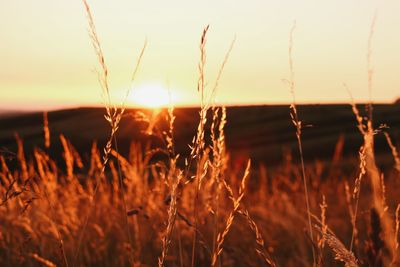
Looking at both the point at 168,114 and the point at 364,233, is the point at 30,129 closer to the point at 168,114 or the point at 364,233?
the point at 364,233

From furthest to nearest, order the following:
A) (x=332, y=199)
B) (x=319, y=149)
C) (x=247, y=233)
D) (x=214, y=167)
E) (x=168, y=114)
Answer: (x=319, y=149) → (x=332, y=199) → (x=247, y=233) → (x=168, y=114) → (x=214, y=167)

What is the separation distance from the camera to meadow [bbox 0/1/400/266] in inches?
69.9

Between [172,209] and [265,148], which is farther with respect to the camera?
[265,148]

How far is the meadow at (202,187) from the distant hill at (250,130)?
4.1 inches

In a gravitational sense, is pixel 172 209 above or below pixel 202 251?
above

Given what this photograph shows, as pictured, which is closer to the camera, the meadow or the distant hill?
the meadow

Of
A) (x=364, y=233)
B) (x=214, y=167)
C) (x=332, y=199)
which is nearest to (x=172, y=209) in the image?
(x=214, y=167)

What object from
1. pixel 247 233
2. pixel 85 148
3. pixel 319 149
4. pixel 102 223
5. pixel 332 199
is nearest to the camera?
pixel 247 233

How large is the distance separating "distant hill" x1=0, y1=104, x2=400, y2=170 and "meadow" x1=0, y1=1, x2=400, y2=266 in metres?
0.10

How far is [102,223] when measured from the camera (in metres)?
5.85

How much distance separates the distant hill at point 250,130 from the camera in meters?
25.0

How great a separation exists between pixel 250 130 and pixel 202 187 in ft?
79.9

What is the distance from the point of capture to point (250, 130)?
2988cm

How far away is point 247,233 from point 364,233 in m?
1.14
